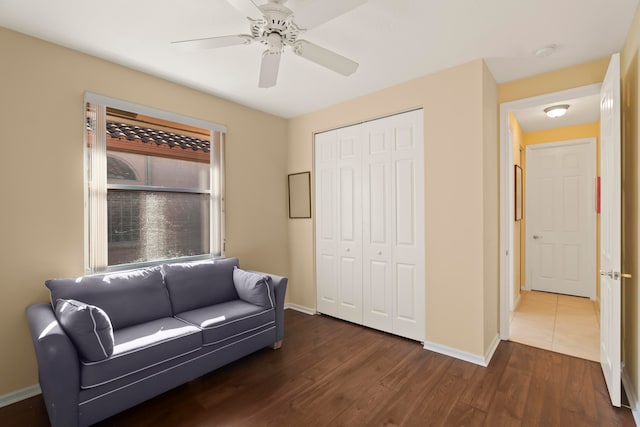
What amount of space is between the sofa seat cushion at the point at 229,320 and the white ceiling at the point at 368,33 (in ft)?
7.13

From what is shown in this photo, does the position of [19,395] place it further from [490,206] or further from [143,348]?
[490,206]

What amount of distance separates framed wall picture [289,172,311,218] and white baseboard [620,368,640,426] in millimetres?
3205

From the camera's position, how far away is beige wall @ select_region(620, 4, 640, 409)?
198 centimetres

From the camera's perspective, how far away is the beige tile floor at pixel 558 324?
2.92 m

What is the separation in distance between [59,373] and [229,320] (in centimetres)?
108

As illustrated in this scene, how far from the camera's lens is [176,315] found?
2.65 meters

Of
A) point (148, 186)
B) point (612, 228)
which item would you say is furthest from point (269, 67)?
point (612, 228)

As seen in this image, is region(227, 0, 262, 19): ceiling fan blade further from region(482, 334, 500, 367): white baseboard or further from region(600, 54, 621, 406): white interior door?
region(482, 334, 500, 367): white baseboard

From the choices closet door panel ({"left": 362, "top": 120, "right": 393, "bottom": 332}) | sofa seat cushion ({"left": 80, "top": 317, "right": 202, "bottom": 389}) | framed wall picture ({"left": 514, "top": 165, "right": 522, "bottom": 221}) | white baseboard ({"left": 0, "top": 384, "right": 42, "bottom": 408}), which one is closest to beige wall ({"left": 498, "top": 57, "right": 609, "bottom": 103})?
closet door panel ({"left": 362, "top": 120, "right": 393, "bottom": 332})

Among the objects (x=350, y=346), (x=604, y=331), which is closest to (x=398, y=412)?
(x=350, y=346)

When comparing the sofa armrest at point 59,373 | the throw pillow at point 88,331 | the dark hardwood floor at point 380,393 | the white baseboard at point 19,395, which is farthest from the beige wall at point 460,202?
the white baseboard at point 19,395

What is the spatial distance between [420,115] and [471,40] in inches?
31.2

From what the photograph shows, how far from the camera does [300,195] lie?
4.10 m

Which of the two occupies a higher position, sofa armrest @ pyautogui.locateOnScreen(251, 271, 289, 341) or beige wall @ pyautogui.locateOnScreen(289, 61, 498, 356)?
beige wall @ pyautogui.locateOnScreen(289, 61, 498, 356)
